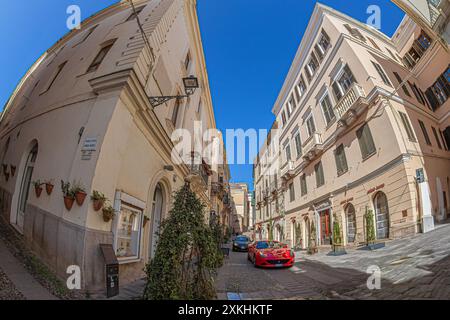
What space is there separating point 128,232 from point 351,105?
12.2 m

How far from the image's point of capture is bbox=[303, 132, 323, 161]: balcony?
1511cm

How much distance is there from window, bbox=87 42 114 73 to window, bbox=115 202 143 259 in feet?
16.1

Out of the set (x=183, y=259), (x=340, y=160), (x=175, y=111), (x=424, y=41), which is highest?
(x=424, y=41)

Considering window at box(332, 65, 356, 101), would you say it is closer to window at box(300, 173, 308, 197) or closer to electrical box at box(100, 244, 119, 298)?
window at box(300, 173, 308, 197)

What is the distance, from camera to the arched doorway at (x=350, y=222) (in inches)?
466

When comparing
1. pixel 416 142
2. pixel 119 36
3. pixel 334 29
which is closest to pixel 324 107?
pixel 334 29

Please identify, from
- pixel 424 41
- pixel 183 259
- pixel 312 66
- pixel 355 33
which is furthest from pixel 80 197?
pixel 424 41

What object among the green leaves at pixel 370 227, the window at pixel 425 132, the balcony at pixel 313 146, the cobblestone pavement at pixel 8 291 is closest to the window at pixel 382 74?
the window at pixel 425 132

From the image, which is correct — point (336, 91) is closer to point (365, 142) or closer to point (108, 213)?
point (365, 142)

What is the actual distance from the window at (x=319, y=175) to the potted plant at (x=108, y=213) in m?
13.8

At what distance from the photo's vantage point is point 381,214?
10.2m

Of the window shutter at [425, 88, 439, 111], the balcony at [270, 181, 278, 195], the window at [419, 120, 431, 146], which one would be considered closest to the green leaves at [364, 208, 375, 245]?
the window at [419, 120, 431, 146]

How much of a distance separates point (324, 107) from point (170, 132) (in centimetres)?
1148

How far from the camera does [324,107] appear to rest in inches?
Answer: 607
